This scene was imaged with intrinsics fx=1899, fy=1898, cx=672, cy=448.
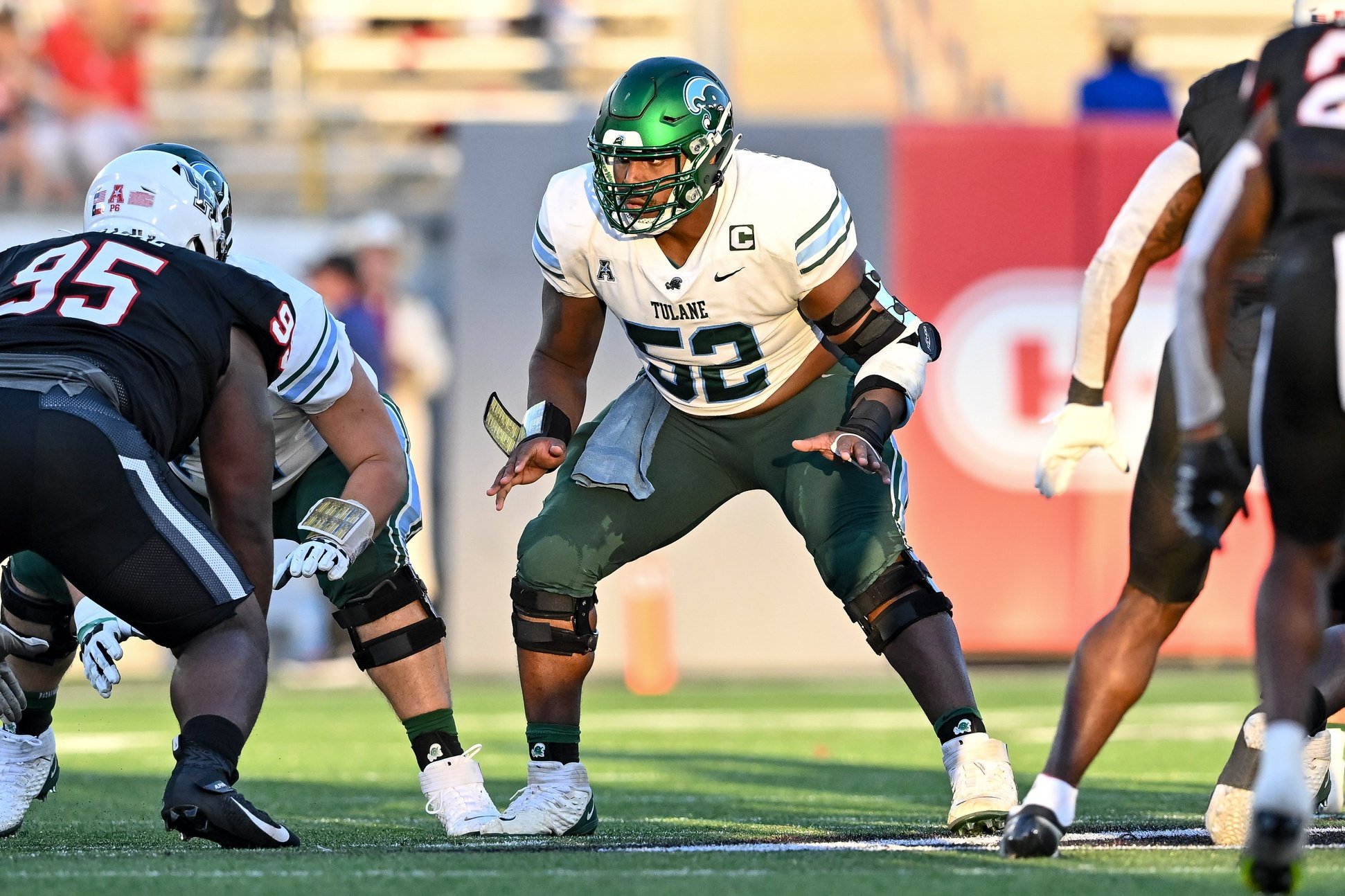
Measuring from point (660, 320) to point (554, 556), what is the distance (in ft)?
2.04

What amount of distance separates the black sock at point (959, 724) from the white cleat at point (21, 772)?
2137 mm

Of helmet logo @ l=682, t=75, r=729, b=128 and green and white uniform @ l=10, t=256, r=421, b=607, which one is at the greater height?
helmet logo @ l=682, t=75, r=729, b=128

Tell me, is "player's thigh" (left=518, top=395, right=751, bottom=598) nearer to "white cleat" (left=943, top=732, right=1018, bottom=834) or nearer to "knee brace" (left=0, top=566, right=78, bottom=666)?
"white cleat" (left=943, top=732, right=1018, bottom=834)

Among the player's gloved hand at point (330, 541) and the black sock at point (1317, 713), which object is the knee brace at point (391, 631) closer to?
the player's gloved hand at point (330, 541)

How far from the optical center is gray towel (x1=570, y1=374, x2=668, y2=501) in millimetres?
4555

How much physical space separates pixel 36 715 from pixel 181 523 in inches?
44.6

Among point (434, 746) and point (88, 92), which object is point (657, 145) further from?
point (88, 92)

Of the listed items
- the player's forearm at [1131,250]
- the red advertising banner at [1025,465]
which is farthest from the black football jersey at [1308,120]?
the red advertising banner at [1025,465]

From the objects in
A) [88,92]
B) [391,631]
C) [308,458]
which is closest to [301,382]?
[308,458]

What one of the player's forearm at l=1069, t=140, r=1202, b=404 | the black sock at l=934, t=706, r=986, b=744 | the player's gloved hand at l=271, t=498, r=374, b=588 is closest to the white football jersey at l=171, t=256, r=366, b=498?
the player's gloved hand at l=271, t=498, r=374, b=588

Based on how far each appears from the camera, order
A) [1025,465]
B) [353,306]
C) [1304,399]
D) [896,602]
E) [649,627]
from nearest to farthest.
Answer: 1. [1304,399]
2. [896,602]
3. [649,627]
4. [1025,465]
5. [353,306]

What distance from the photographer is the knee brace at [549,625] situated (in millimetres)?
4449

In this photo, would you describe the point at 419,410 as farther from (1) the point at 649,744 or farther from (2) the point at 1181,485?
(2) the point at 1181,485

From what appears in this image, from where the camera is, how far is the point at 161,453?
3.95 metres
